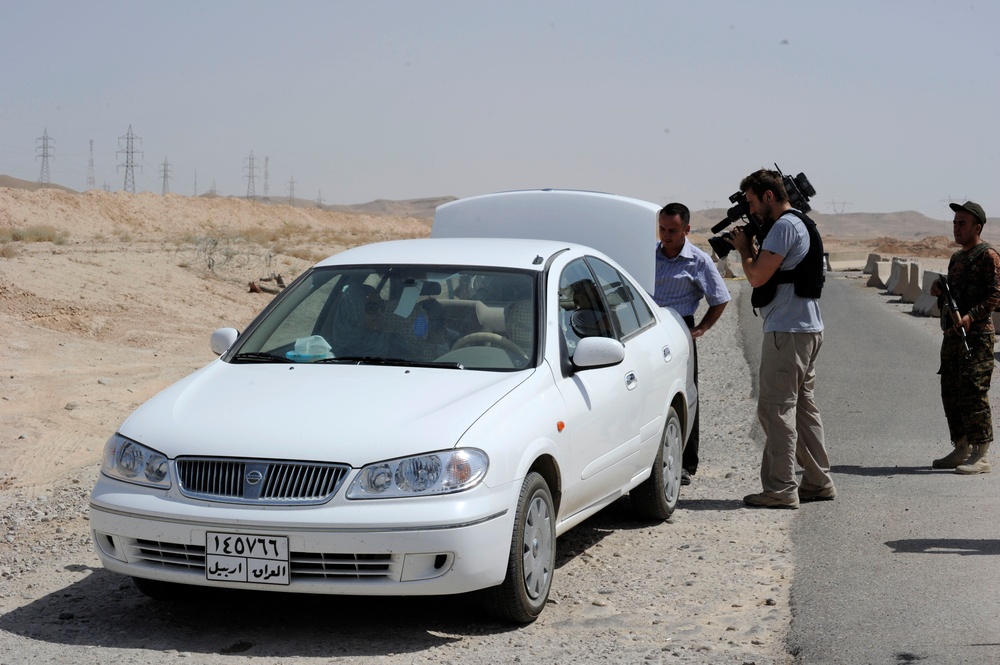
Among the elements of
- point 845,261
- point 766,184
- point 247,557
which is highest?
point 766,184

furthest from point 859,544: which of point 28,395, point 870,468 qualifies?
point 28,395

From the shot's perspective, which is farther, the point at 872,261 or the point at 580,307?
the point at 872,261

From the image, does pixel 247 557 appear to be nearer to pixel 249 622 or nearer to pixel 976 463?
pixel 249 622

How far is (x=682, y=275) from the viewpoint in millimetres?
8820

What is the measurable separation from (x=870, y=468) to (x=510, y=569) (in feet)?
16.3

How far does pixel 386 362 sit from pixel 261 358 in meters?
0.69

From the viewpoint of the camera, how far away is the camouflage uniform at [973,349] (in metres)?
9.24

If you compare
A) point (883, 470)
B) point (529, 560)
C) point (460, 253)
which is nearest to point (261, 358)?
point (460, 253)

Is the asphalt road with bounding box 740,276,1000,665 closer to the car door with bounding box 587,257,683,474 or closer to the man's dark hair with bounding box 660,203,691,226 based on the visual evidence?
the car door with bounding box 587,257,683,474

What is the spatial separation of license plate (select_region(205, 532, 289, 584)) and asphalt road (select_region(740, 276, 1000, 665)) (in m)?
2.18

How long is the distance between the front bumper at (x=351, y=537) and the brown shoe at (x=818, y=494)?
3.72 m

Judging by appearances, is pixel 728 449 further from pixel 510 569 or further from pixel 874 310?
pixel 874 310

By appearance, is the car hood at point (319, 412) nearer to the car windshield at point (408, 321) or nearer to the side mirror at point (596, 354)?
the car windshield at point (408, 321)

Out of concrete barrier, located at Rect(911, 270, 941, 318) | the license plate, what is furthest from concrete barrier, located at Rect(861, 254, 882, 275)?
the license plate
